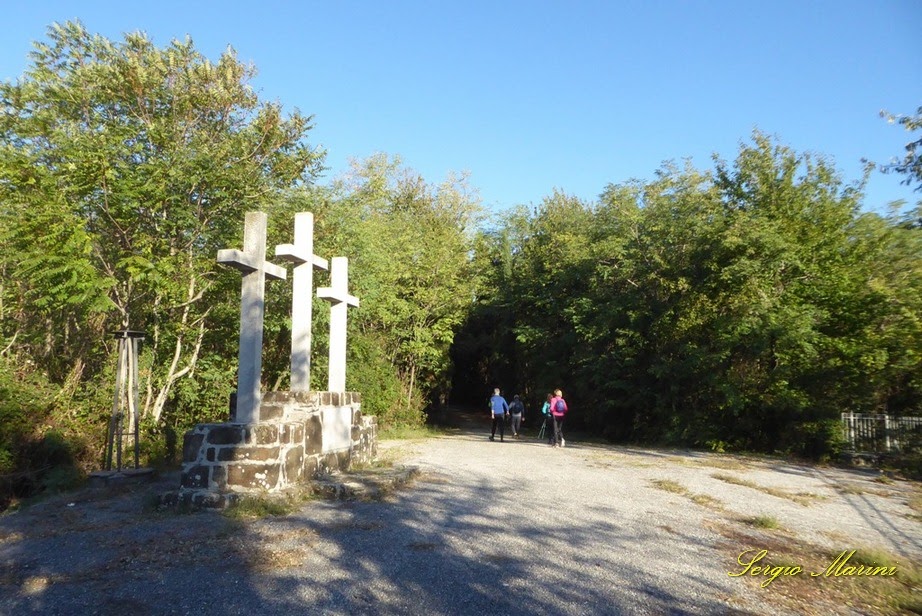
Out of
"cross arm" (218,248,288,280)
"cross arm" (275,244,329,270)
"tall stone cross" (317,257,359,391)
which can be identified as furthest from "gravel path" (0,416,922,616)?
"cross arm" (275,244,329,270)

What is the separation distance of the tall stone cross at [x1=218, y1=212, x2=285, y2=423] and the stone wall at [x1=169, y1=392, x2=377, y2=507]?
1.10ft

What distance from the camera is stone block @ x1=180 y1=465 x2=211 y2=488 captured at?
24.8 ft

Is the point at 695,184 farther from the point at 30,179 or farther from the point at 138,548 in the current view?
the point at 138,548

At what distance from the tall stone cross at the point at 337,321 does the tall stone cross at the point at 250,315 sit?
2.64 m

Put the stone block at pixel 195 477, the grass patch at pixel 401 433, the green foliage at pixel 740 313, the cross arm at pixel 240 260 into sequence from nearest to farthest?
the stone block at pixel 195 477, the cross arm at pixel 240 260, the green foliage at pixel 740 313, the grass patch at pixel 401 433

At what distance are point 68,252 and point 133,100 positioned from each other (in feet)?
13.5

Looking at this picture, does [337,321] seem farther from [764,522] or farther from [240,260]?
[764,522]

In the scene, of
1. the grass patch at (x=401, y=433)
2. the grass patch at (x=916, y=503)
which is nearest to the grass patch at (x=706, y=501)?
the grass patch at (x=916, y=503)

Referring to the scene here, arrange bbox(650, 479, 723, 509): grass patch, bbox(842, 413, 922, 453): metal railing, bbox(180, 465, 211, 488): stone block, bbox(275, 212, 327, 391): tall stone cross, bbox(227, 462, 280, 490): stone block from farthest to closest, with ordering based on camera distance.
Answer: bbox(842, 413, 922, 453): metal railing
bbox(275, 212, 327, 391): tall stone cross
bbox(650, 479, 723, 509): grass patch
bbox(227, 462, 280, 490): stone block
bbox(180, 465, 211, 488): stone block

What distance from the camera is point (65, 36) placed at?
1394 centimetres

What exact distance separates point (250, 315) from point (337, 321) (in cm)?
322

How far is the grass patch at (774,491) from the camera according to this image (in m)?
9.51

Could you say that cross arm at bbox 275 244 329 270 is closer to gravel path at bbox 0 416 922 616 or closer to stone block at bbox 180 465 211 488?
stone block at bbox 180 465 211 488

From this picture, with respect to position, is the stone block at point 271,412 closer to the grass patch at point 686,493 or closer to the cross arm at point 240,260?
the cross arm at point 240,260
